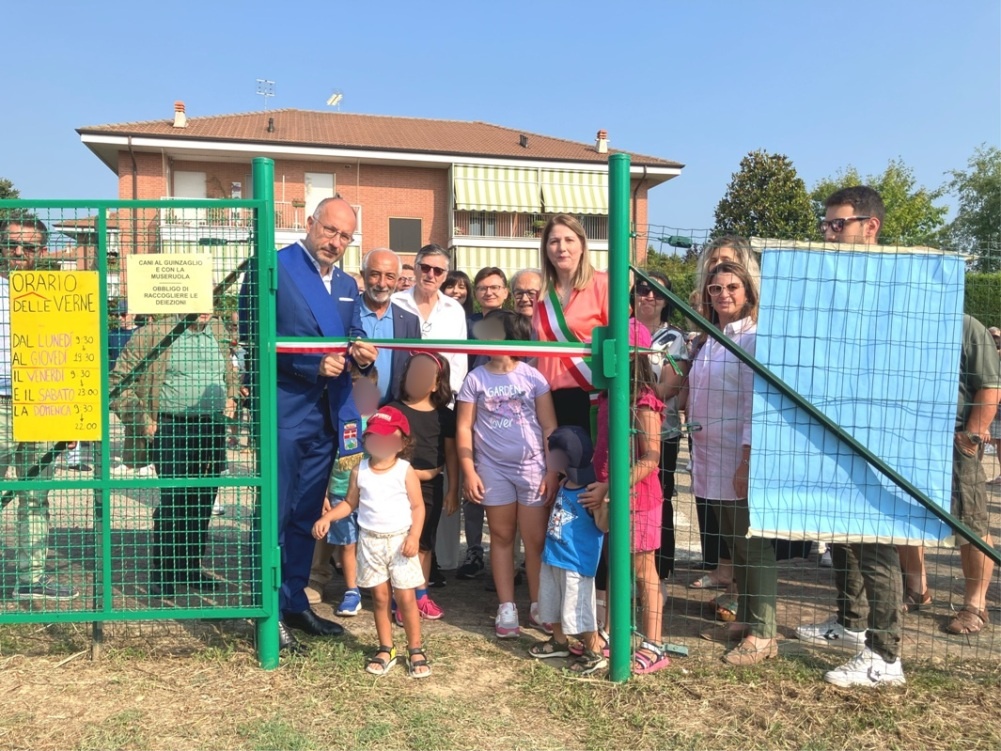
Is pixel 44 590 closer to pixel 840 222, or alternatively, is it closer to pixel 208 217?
pixel 208 217

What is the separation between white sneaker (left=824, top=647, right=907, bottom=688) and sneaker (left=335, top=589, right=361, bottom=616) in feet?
8.23

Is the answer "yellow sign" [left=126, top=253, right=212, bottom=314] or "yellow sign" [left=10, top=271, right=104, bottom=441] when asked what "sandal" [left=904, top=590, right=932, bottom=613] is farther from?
"yellow sign" [left=10, top=271, right=104, bottom=441]

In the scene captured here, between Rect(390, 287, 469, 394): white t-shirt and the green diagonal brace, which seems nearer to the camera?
the green diagonal brace

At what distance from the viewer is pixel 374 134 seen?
33.8 m

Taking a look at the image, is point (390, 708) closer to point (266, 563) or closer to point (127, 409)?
point (266, 563)

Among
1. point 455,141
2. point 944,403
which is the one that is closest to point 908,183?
point 455,141

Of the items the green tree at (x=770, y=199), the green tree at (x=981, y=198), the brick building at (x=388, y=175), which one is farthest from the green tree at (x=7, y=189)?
the green tree at (x=981, y=198)

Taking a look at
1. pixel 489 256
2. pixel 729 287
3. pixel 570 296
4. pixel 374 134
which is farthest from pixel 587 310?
pixel 374 134

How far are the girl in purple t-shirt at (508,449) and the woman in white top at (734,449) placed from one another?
2.63 ft

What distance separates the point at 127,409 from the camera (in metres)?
3.76

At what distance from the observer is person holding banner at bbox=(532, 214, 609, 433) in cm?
399

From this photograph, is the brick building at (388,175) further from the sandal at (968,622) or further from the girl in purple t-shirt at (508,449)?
the sandal at (968,622)

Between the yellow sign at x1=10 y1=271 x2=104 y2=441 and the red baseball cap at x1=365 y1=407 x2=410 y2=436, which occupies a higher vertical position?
the yellow sign at x1=10 y1=271 x2=104 y2=441

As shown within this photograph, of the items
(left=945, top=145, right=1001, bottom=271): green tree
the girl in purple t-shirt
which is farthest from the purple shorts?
(left=945, top=145, right=1001, bottom=271): green tree
